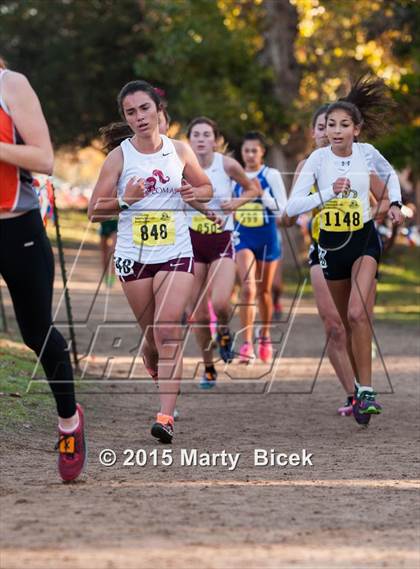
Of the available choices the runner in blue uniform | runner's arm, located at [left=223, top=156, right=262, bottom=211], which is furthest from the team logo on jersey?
the runner in blue uniform

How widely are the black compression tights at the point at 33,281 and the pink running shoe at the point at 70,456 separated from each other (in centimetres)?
31

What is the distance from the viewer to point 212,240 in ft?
39.5

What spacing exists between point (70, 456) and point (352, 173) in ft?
12.4

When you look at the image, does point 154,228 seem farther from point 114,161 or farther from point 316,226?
point 316,226

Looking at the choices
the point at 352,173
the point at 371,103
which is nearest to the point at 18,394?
the point at 352,173

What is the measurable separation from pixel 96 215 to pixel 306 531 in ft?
11.2

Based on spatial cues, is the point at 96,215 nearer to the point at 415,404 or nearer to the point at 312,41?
the point at 415,404

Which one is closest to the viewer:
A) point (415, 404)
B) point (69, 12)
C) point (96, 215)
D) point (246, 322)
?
point (96, 215)

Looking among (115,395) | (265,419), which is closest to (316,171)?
(265,419)

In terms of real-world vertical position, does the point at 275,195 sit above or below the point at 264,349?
above

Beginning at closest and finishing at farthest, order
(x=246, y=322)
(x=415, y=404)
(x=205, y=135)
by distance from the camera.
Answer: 1. (x=415, y=404)
2. (x=205, y=135)
3. (x=246, y=322)

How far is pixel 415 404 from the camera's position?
11289 mm

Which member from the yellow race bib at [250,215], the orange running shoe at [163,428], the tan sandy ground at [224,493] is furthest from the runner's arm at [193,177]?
the yellow race bib at [250,215]

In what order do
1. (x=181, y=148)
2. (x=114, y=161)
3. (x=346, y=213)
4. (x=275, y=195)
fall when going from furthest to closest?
1. (x=275, y=195)
2. (x=346, y=213)
3. (x=181, y=148)
4. (x=114, y=161)
